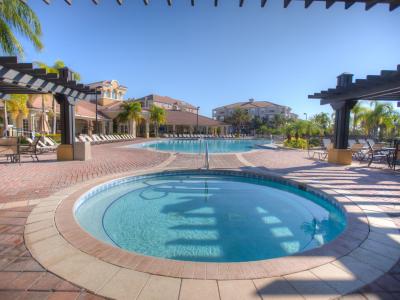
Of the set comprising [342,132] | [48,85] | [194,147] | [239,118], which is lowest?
[194,147]

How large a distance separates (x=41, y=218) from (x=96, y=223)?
1.12m

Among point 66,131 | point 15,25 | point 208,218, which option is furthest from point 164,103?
point 208,218

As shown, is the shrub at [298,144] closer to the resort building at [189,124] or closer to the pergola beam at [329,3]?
the resort building at [189,124]

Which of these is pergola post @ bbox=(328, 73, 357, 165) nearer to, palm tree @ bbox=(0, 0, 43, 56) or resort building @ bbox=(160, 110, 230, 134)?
palm tree @ bbox=(0, 0, 43, 56)

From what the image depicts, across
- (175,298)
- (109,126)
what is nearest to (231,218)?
(175,298)

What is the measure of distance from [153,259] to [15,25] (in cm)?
1339

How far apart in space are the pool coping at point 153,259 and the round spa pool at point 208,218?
907 millimetres

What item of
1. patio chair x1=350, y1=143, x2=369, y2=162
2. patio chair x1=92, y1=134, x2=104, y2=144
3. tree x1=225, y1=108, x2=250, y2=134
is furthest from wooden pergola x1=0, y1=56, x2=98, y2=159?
tree x1=225, y1=108, x2=250, y2=134

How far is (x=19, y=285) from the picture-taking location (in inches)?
91.3

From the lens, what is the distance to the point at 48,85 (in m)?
9.14

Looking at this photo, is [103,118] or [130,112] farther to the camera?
[103,118]

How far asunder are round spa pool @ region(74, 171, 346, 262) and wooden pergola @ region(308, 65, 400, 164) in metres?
4.85

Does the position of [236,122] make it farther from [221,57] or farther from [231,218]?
[231,218]

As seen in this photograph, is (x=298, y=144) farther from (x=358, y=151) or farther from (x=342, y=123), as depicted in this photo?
Answer: (x=342, y=123)
